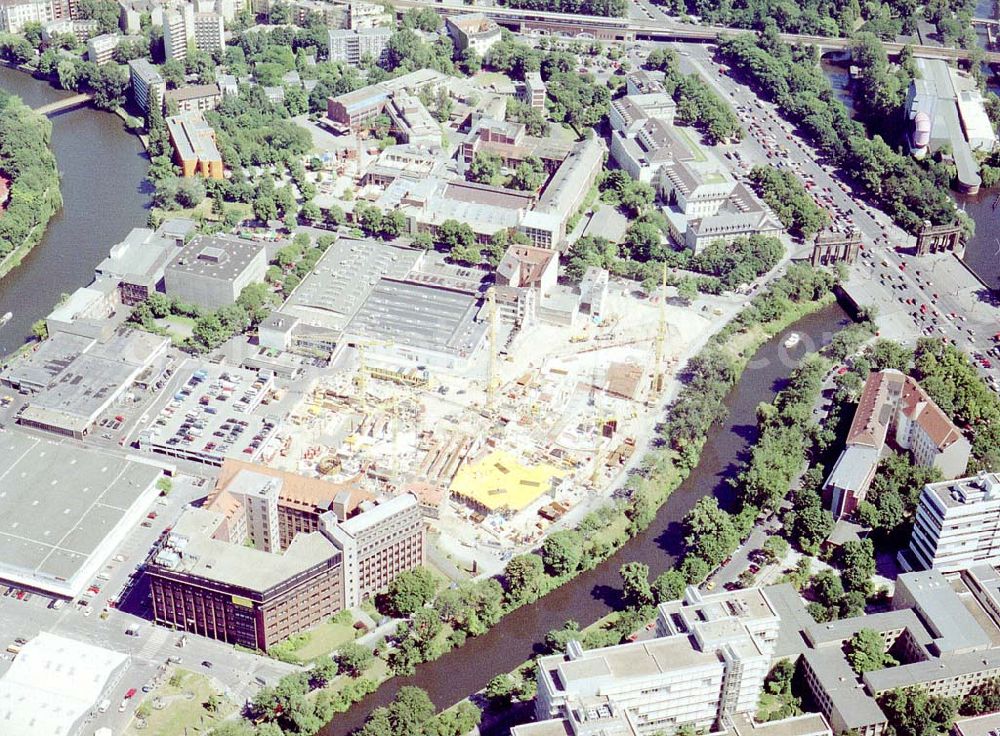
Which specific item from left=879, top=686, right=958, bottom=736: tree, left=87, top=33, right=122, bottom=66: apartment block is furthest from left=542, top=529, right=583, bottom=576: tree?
left=87, top=33, right=122, bottom=66: apartment block

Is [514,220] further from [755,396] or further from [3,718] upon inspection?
[3,718]

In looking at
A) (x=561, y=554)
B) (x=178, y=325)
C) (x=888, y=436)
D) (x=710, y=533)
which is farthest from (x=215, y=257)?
(x=888, y=436)

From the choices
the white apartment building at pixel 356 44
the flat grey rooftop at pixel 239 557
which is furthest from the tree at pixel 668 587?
the white apartment building at pixel 356 44

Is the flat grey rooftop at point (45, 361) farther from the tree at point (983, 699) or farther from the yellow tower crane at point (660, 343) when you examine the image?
the tree at point (983, 699)

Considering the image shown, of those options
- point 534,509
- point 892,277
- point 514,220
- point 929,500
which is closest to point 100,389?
point 534,509

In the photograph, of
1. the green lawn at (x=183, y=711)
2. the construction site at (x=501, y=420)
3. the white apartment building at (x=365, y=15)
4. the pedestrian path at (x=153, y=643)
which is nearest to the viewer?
the green lawn at (x=183, y=711)

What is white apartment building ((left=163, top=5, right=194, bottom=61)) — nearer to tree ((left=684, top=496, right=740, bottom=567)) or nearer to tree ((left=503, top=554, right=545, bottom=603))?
tree ((left=503, top=554, right=545, bottom=603))
